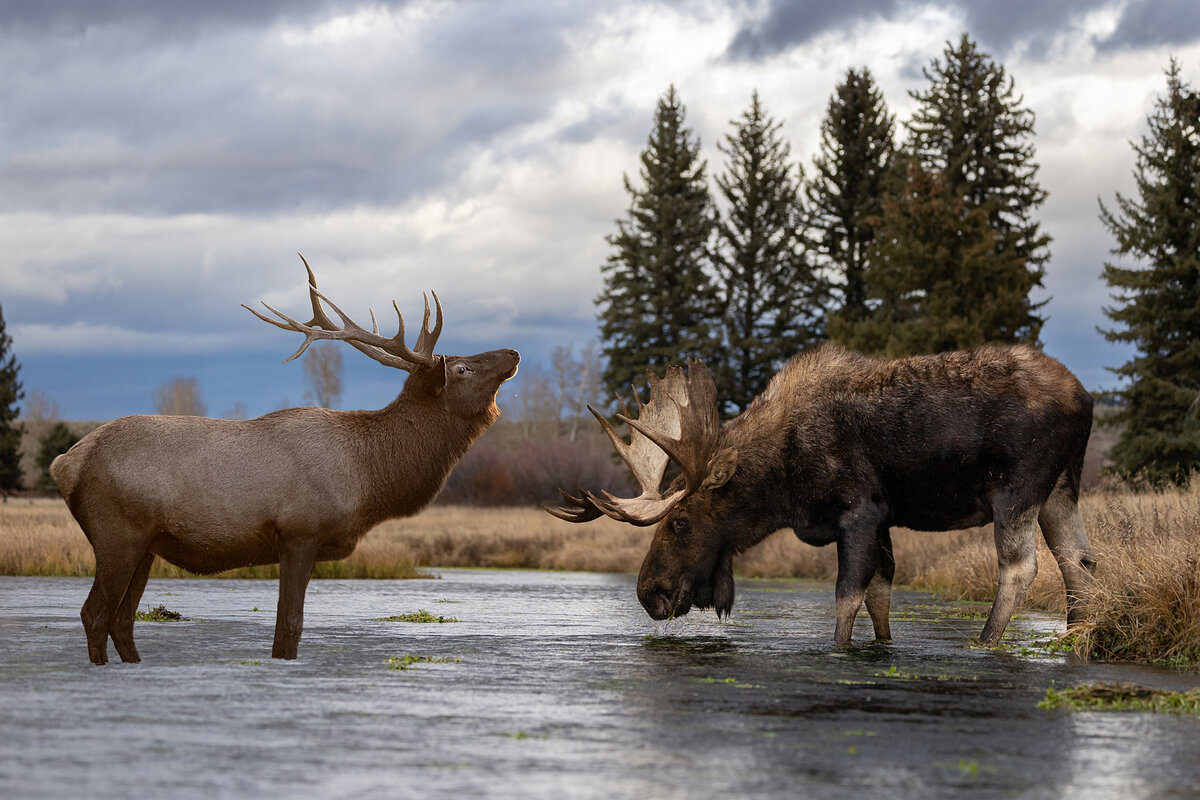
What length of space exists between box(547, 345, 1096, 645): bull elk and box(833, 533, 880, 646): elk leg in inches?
0.4

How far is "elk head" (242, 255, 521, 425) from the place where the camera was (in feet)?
33.2

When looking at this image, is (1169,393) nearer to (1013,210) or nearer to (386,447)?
(1013,210)

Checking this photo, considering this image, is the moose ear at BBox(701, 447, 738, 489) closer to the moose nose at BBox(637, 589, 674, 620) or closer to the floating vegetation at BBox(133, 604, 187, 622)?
the moose nose at BBox(637, 589, 674, 620)

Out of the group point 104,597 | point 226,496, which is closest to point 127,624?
point 104,597

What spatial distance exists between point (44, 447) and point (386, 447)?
173 feet

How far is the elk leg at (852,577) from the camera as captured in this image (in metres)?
10.5

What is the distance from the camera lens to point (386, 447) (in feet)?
32.3

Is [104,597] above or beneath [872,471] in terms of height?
beneath

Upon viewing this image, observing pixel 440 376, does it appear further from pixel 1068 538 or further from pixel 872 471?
pixel 1068 538

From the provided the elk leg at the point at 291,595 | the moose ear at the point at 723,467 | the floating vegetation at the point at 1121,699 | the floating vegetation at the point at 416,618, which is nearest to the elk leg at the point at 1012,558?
the moose ear at the point at 723,467

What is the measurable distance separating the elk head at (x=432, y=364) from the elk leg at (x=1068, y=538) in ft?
15.7

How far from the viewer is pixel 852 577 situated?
415 inches

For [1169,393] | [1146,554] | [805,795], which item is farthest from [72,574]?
[1169,393]

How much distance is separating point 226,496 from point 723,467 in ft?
13.7
